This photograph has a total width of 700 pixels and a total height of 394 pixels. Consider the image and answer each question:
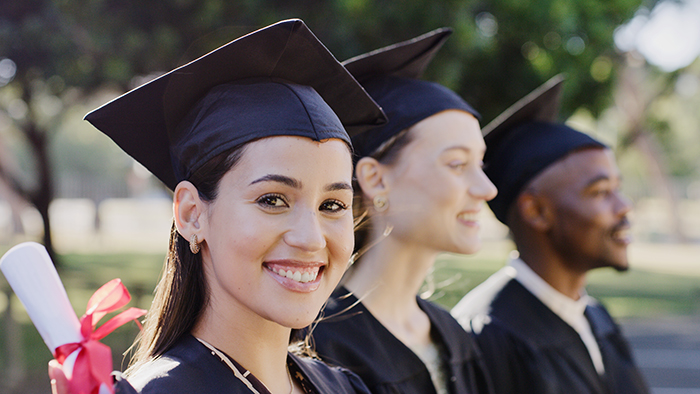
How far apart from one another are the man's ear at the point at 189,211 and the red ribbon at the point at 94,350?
0.25 metres

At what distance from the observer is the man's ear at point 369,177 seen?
268 cm

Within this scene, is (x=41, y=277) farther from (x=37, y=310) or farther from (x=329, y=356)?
(x=329, y=356)

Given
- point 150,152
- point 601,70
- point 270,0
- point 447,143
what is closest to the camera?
point 150,152

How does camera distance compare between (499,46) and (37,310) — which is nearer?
(37,310)

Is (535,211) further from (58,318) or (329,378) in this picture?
(58,318)

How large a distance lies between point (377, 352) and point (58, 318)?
4.25ft

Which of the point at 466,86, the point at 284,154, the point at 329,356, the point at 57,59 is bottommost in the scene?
the point at 329,356

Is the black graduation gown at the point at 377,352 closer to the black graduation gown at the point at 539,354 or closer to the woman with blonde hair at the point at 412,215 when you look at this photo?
the woman with blonde hair at the point at 412,215

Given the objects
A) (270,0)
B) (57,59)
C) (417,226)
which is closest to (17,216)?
(57,59)

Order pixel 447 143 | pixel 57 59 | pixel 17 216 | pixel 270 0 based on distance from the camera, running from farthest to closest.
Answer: pixel 17 216 → pixel 57 59 → pixel 270 0 → pixel 447 143

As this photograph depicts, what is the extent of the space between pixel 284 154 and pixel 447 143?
45.4 inches

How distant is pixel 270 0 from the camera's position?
6.29m

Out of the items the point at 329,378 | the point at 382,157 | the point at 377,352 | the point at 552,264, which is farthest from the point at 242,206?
the point at 552,264

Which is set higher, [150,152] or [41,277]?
[150,152]
